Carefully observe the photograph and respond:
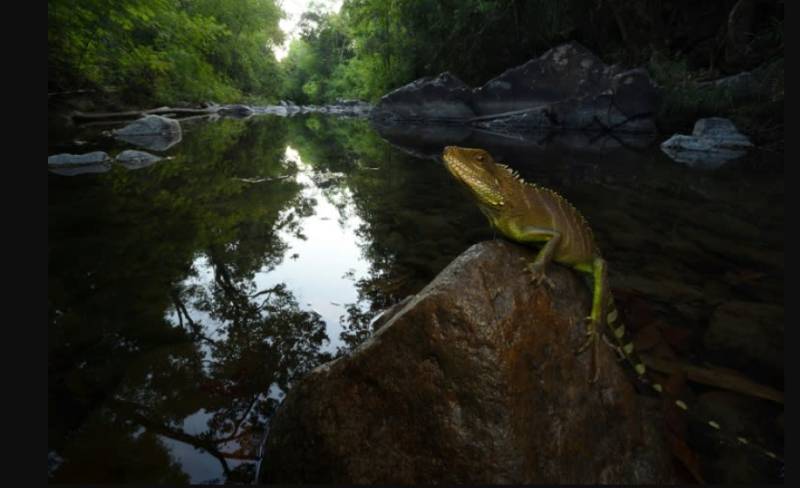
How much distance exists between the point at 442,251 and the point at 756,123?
17.9 metres

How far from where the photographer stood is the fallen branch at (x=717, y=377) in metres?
3.47

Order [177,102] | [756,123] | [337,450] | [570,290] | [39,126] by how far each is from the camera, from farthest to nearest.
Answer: [177,102] < [756,123] < [39,126] < [570,290] < [337,450]

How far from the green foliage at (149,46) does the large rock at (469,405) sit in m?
18.4

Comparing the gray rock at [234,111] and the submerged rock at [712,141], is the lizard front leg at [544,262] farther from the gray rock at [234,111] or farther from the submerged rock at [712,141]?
the gray rock at [234,111]

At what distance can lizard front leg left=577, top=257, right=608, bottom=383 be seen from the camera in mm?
2789

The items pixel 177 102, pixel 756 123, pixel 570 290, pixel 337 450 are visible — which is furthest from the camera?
pixel 177 102

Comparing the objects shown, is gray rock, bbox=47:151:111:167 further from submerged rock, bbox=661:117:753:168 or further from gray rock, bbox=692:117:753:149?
gray rock, bbox=692:117:753:149

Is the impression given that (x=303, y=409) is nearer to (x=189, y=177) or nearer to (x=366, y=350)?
(x=366, y=350)

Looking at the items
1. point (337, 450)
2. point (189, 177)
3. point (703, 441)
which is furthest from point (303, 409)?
point (189, 177)

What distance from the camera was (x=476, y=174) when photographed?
2807 millimetres

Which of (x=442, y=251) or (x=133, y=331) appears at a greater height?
(x=133, y=331)

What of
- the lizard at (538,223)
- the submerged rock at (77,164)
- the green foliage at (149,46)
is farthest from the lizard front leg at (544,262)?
the green foliage at (149,46)

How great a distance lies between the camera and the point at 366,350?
262 centimetres

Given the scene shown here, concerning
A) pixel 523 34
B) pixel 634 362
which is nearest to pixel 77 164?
pixel 634 362
